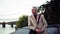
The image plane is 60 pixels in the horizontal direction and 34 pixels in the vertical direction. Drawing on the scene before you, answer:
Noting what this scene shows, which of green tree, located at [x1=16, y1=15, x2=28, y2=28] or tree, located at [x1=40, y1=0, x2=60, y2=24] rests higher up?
tree, located at [x1=40, y1=0, x2=60, y2=24]

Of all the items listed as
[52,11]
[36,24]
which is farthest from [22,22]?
[52,11]

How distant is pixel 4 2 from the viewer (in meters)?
1.82

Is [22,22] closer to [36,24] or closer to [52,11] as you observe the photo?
[36,24]

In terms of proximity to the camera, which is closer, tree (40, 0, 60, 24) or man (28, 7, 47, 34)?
man (28, 7, 47, 34)

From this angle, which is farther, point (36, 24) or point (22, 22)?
point (22, 22)

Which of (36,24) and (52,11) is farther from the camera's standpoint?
(52,11)

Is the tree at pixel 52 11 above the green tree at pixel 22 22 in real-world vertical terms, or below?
above

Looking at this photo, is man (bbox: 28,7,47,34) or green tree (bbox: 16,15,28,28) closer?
man (bbox: 28,7,47,34)

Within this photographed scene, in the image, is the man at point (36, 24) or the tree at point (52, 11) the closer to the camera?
the man at point (36, 24)

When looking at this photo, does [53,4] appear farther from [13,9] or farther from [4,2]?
[4,2]

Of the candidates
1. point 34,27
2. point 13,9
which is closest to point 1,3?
point 13,9

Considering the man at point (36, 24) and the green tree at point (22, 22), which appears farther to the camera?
the green tree at point (22, 22)

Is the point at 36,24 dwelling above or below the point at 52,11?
below

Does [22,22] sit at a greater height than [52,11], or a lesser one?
lesser
